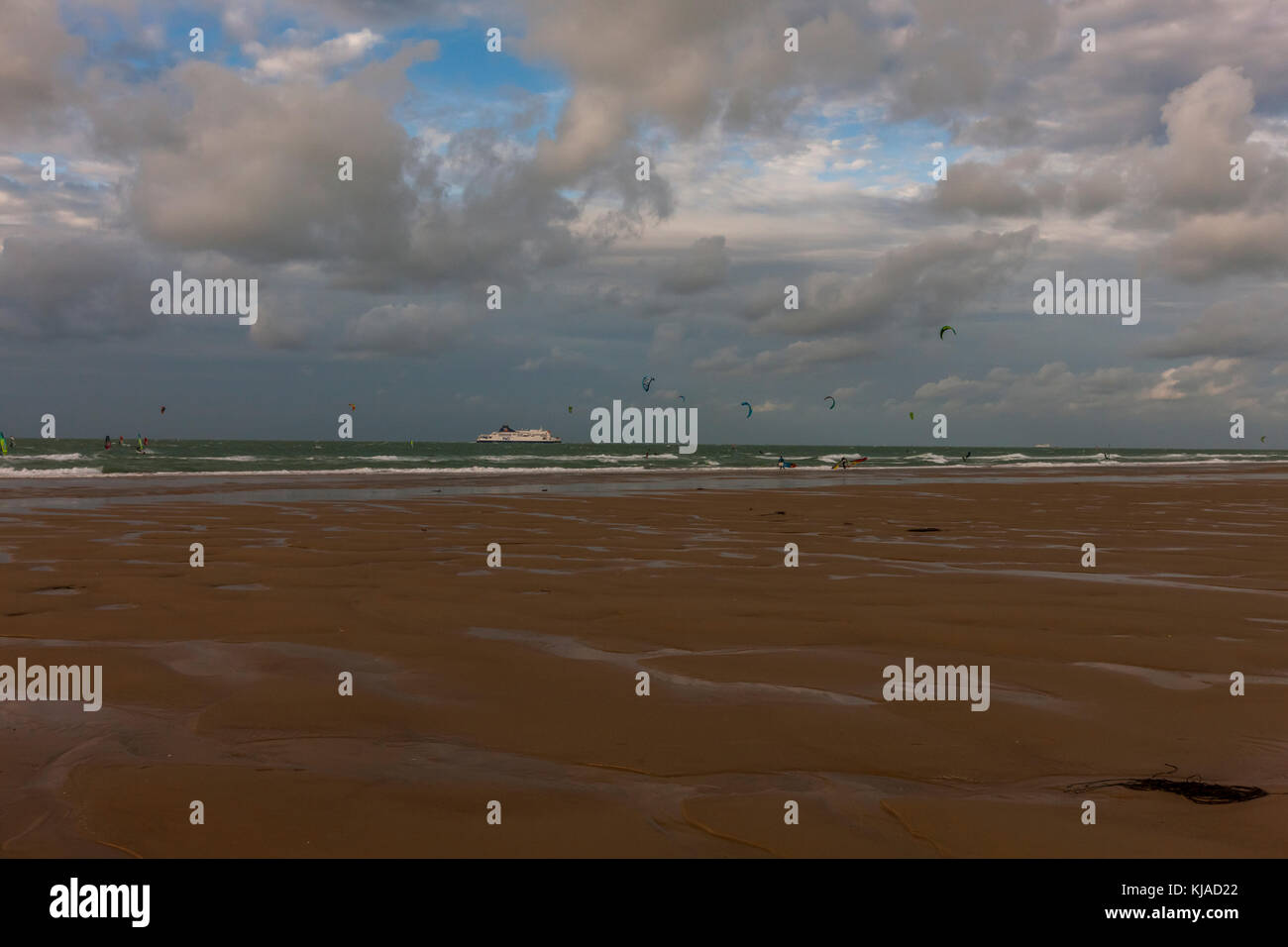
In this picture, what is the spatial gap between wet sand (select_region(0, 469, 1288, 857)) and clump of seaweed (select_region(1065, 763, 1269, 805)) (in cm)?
9

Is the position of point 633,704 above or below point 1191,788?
above

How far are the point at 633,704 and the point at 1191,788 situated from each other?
329 centimetres

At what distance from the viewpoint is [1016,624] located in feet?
27.9

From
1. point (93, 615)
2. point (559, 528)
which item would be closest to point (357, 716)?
point (93, 615)

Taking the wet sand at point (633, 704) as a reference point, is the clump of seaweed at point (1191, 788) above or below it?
below

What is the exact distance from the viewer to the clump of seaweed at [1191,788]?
425 cm

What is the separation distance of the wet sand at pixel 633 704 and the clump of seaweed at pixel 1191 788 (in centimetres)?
9

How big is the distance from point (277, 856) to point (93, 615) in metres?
6.66

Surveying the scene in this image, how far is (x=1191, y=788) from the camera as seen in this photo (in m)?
4.40

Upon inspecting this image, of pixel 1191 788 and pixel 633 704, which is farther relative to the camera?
pixel 633 704

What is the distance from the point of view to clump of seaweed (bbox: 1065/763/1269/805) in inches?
167

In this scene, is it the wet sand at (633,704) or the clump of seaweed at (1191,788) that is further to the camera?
the clump of seaweed at (1191,788)
